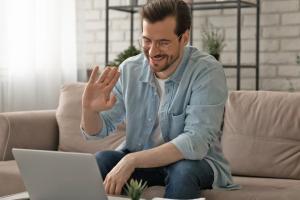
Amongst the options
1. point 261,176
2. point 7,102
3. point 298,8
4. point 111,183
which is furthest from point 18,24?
point 111,183

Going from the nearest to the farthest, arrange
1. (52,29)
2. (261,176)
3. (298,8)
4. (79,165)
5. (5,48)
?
(79,165), (261,176), (298,8), (5,48), (52,29)

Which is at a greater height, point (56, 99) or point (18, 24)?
point (18, 24)

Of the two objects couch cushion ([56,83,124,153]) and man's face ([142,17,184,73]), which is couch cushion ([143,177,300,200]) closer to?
man's face ([142,17,184,73])

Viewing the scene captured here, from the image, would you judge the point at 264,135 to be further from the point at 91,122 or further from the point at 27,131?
the point at 27,131

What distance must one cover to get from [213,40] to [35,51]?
1148 millimetres

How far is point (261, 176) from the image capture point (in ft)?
9.04

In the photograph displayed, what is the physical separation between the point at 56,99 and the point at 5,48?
0.53 metres

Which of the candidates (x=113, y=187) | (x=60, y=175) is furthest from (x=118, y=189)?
(x=60, y=175)

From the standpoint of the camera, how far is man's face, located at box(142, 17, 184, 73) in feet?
7.34

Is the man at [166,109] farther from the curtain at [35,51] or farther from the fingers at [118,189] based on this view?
the curtain at [35,51]

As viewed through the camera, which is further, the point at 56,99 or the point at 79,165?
the point at 56,99

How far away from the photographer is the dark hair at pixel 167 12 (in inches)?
88.9

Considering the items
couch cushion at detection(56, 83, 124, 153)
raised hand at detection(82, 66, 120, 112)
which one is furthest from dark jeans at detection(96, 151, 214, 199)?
couch cushion at detection(56, 83, 124, 153)

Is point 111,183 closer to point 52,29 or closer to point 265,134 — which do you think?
point 265,134
